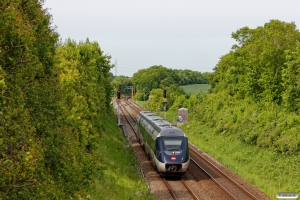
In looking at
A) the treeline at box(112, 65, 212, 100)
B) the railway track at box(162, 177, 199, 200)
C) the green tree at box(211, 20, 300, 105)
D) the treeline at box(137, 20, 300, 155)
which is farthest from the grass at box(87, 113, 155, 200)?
the treeline at box(112, 65, 212, 100)

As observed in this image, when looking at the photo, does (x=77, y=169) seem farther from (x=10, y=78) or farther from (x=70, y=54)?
(x=70, y=54)

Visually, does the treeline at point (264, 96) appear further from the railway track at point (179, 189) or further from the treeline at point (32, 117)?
the treeline at point (32, 117)

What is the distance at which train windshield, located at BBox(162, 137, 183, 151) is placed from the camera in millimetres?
25703

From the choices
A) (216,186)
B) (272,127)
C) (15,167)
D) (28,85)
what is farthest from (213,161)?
(15,167)

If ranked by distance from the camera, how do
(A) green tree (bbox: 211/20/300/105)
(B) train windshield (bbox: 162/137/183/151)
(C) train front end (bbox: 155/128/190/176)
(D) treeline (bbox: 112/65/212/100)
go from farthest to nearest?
(D) treeline (bbox: 112/65/212/100), (A) green tree (bbox: 211/20/300/105), (B) train windshield (bbox: 162/137/183/151), (C) train front end (bbox: 155/128/190/176)

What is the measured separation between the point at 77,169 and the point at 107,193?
7078mm

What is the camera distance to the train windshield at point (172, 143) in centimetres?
2570

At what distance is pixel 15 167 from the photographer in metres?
7.58

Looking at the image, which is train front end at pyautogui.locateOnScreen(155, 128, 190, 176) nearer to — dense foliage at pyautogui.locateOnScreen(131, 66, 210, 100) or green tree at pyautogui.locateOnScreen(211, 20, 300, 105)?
green tree at pyautogui.locateOnScreen(211, 20, 300, 105)

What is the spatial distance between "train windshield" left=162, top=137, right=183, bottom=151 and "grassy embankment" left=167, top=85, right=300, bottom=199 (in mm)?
5393

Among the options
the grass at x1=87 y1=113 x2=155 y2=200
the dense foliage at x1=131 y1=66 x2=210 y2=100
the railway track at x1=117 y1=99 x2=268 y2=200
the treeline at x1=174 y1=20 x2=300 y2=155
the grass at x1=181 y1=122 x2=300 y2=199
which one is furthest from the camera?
the dense foliage at x1=131 y1=66 x2=210 y2=100

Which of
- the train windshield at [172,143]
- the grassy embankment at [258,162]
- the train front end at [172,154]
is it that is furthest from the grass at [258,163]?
the train windshield at [172,143]

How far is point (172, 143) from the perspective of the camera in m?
26.0

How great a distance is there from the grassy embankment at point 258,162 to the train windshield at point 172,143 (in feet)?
17.7
